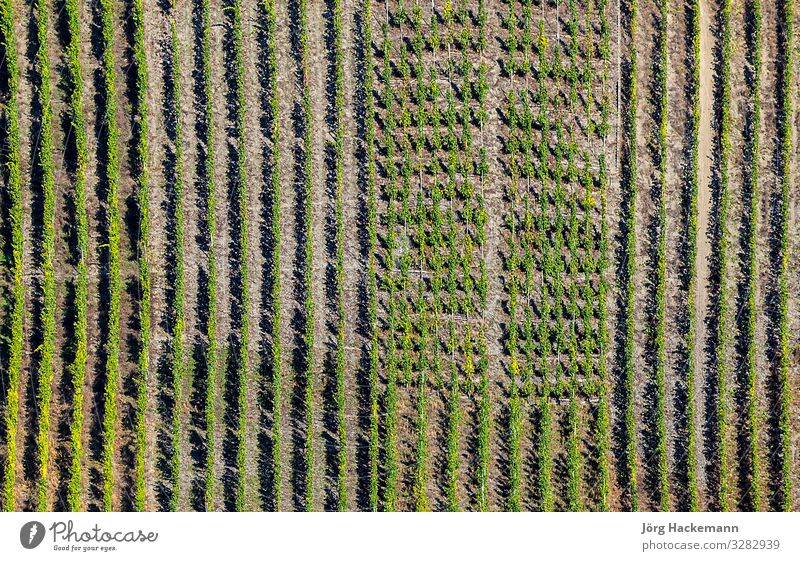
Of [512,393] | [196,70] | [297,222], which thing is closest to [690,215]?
[512,393]

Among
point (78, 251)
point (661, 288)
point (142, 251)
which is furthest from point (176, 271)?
point (661, 288)

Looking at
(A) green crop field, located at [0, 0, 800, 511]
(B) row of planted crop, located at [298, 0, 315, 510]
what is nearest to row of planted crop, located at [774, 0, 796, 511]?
(A) green crop field, located at [0, 0, 800, 511]

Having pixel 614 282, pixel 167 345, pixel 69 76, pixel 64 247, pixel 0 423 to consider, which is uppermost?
pixel 69 76

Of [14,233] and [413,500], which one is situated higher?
[14,233]

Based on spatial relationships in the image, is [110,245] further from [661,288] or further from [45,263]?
[661,288]

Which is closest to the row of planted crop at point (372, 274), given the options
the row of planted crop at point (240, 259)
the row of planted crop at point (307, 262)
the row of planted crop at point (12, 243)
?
the row of planted crop at point (307, 262)

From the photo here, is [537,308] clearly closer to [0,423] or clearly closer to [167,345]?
[167,345]
